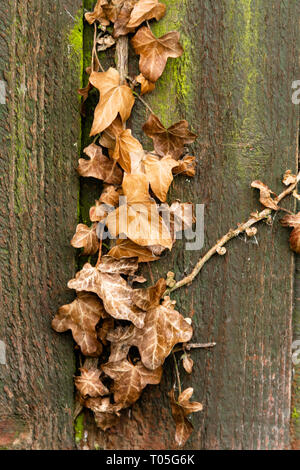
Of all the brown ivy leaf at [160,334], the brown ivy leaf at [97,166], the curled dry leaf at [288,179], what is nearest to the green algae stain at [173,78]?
the brown ivy leaf at [97,166]

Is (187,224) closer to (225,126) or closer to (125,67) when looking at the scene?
(225,126)

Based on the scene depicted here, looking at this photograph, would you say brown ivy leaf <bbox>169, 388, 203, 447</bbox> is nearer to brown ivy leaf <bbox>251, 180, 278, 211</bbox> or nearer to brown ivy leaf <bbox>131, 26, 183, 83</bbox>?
brown ivy leaf <bbox>251, 180, 278, 211</bbox>

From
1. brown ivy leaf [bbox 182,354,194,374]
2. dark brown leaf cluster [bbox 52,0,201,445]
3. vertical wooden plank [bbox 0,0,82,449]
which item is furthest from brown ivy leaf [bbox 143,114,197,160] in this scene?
brown ivy leaf [bbox 182,354,194,374]

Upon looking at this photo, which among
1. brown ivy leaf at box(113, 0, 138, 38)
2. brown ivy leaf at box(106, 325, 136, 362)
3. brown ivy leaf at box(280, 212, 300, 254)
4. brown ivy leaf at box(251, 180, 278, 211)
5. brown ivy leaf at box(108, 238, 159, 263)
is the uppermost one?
brown ivy leaf at box(113, 0, 138, 38)

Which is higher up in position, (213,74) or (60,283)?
(213,74)

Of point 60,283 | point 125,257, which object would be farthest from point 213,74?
point 60,283

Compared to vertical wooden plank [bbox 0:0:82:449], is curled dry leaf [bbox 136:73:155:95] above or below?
above

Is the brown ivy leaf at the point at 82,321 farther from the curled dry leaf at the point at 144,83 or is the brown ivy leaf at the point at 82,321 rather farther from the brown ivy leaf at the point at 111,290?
the curled dry leaf at the point at 144,83

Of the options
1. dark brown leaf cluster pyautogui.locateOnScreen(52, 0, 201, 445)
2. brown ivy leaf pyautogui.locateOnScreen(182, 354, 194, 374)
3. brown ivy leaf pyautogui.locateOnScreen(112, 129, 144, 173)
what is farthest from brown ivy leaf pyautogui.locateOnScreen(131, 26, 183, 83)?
brown ivy leaf pyautogui.locateOnScreen(182, 354, 194, 374)

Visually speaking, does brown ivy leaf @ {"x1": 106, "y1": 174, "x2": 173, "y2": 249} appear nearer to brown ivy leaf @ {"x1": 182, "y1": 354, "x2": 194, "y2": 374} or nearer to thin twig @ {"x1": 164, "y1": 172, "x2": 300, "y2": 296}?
thin twig @ {"x1": 164, "y1": 172, "x2": 300, "y2": 296}
